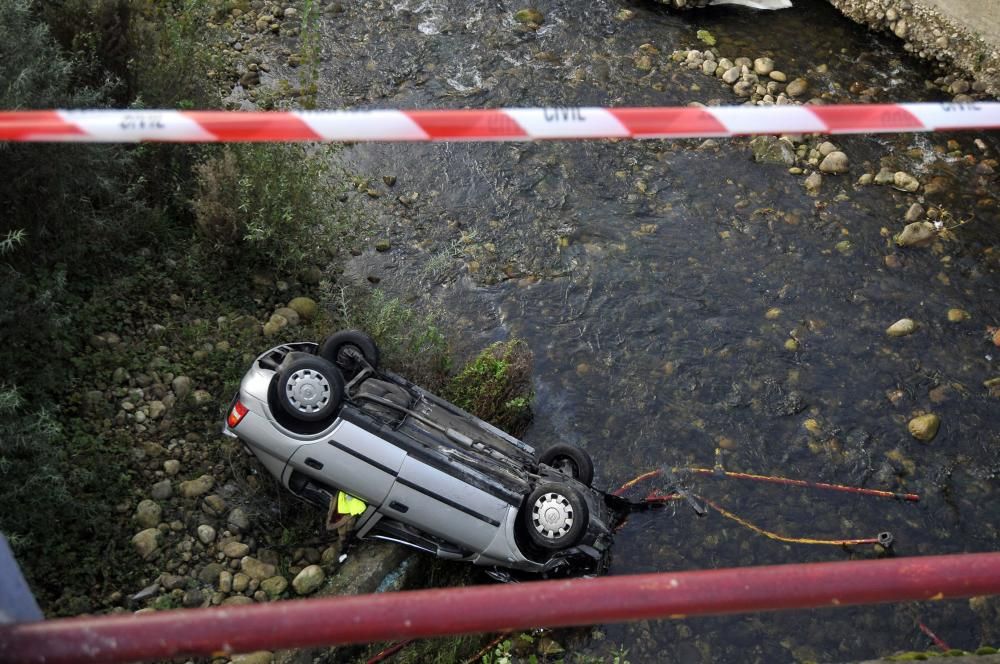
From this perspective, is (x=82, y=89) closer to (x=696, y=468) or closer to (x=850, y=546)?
(x=696, y=468)

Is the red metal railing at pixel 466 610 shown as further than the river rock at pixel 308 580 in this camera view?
No

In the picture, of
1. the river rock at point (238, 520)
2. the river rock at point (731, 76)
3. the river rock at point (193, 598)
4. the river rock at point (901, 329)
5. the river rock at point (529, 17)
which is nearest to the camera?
the river rock at point (193, 598)

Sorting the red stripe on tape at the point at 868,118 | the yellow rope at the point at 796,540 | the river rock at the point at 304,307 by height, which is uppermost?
the red stripe on tape at the point at 868,118

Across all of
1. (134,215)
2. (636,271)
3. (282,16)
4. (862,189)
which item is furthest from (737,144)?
(134,215)

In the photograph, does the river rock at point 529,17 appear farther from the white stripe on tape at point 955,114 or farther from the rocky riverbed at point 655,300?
the white stripe on tape at point 955,114

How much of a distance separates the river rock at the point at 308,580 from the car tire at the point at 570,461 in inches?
66.5

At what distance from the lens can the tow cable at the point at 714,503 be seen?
23.5ft

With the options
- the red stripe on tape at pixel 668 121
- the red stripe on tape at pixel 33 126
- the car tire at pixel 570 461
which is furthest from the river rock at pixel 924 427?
the red stripe on tape at pixel 33 126

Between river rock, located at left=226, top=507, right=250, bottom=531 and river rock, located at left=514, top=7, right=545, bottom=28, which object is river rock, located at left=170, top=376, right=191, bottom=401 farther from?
river rock, located at left=514, top=7, right=545, bottom=28

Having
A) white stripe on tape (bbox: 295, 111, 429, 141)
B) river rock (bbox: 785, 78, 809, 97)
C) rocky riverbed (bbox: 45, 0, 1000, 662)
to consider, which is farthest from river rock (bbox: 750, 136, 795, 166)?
white stripe on tape (bbox: 295, 111, 429, 141)

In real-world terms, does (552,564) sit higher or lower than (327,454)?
lower

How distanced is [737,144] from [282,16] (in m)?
5.29

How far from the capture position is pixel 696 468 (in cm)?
752

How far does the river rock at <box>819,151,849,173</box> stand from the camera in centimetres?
1006
